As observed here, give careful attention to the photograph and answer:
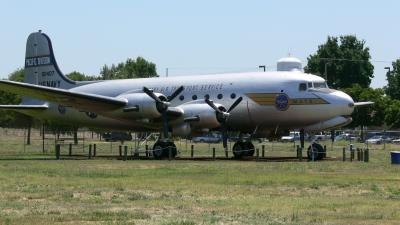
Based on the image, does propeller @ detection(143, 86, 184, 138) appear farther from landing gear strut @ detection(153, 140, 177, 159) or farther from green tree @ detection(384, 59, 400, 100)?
green tree @ detection(384, 59, 400, 100)

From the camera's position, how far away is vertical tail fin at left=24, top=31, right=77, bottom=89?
153 feet

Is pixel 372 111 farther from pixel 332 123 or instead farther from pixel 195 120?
pixel 195 120

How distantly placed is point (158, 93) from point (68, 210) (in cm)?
2496

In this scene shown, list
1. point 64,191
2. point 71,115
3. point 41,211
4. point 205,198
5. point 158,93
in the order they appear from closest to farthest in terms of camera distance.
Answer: point 41,211, point 205,198, point 64,191, point 158,93, point 71,115

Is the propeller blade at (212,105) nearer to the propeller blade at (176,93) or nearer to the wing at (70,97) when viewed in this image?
the propeller blade at (176,93)

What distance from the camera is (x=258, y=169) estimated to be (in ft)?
95.5

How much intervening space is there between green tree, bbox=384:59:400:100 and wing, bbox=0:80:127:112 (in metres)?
83.9

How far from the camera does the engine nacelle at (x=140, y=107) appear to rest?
125 ft

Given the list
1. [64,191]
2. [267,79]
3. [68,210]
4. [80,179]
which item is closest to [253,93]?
[267,79]

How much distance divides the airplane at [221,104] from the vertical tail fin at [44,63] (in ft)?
17.0

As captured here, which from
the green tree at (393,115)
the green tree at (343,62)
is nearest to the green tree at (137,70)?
the green tree at (343,62)

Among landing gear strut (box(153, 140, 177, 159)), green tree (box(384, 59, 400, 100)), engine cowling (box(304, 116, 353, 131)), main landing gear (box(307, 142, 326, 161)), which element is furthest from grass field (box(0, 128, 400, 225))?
green tree (box(384, 59, 400, 100))

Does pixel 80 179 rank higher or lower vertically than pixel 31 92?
lower

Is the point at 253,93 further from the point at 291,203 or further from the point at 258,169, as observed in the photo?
the point at 291,203
